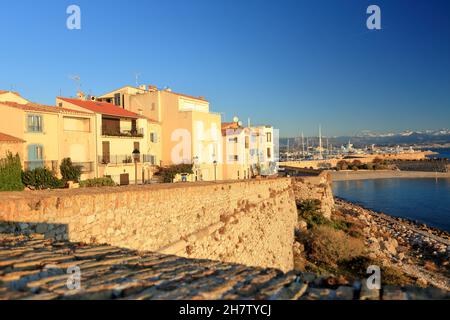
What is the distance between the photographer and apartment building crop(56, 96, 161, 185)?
26.9m

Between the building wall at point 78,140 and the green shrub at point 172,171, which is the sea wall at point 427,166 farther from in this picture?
the building wall at point 78,140

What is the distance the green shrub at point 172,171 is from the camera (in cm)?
3042

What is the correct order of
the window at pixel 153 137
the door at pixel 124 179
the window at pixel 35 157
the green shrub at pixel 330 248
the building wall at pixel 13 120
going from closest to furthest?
1. the building wall at pixel 13 120
2. the window at pixel 35 157
3. the green shrub at pixel 330 248
4. the door at pixel 124 179
5. the window at pixel 153 137

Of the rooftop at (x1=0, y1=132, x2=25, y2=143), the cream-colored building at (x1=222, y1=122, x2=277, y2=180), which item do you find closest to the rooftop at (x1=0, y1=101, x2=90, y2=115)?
the rooftop at (x1=0, y1=132, x2=25, y2=143)

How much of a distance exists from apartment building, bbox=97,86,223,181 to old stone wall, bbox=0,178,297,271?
609 inches

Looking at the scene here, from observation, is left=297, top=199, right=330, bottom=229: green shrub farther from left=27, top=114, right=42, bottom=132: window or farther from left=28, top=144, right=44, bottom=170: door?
left=27, top=114, right=42, bottom=132: window

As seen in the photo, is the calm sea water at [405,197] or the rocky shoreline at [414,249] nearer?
the rocky shoreline at [414,249]

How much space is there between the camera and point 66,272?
4352 millimetres

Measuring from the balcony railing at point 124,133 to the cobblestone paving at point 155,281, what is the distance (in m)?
23.6

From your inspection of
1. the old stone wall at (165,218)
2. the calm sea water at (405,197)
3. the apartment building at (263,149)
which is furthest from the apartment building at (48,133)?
the calm sea water at (405,197)

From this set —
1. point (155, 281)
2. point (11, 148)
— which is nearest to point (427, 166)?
point (11, 148)
